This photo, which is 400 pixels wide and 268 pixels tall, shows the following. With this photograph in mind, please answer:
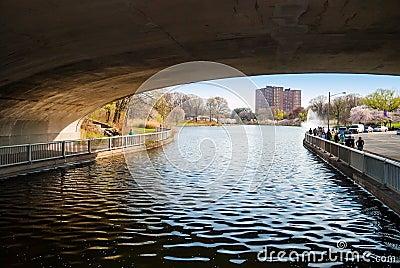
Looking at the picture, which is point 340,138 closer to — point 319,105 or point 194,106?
point 194,106

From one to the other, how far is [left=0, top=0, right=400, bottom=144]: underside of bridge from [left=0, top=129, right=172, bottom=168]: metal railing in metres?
2.78

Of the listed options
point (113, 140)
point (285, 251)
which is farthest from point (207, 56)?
point (113, 140)

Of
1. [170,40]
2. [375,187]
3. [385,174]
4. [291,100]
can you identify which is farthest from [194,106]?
[291,100]

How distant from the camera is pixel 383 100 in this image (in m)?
108

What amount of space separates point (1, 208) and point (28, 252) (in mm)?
4806

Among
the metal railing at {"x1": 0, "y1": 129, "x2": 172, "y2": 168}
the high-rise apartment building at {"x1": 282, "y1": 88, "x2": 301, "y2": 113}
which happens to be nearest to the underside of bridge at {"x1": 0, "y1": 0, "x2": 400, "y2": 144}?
the metal railing at {"x1": 0, "y1": 129, "x2": 172, "y2": 168}

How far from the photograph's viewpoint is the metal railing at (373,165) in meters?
12.1

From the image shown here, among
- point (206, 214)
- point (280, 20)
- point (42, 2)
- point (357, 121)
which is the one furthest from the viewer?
point (357, 121)

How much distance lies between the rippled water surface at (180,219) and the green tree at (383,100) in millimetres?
96797

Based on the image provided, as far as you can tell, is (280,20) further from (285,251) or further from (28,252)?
(28,252)

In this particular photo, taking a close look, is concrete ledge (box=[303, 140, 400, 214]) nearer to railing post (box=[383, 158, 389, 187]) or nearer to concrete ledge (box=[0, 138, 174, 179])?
railing post (box=[383, 158, 389, 187])

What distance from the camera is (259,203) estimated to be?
43.0ft

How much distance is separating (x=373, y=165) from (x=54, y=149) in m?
16.2

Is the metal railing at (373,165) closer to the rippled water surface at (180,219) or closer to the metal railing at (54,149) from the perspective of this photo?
the rippled water surface at (180,219)
